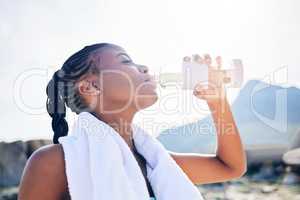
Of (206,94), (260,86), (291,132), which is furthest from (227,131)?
(291,132)

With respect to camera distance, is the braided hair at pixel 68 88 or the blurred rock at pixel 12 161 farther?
the blurred rock at pixel 12 161

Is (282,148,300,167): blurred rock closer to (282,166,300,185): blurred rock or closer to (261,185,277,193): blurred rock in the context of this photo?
(282,166,300,185): blurred rock

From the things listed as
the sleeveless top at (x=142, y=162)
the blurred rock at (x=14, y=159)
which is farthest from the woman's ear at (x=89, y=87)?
the blurred rock at (x=14, y=159)

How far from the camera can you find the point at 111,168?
0.68 meters

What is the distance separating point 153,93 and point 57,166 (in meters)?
0.20

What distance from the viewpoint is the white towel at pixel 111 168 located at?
2.13 feet

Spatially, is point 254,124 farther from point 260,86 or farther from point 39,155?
point 39,155

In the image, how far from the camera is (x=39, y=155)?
640mm

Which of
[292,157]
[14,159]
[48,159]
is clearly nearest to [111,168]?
[48,159]

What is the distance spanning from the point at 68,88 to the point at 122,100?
12cm

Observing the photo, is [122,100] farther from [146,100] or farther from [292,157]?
[292,157]

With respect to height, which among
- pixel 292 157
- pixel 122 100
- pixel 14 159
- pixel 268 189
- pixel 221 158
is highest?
pixel 122 100

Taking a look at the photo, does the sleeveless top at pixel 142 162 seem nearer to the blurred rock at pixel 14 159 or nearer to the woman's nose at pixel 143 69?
the woman's nose at pixel 143 69

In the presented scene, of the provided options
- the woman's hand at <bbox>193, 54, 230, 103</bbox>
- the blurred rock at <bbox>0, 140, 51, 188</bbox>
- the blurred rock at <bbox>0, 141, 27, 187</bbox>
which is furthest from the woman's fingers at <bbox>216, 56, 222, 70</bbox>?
the blurred rock at <bbox>0, 141, 27, 187</bbox>
